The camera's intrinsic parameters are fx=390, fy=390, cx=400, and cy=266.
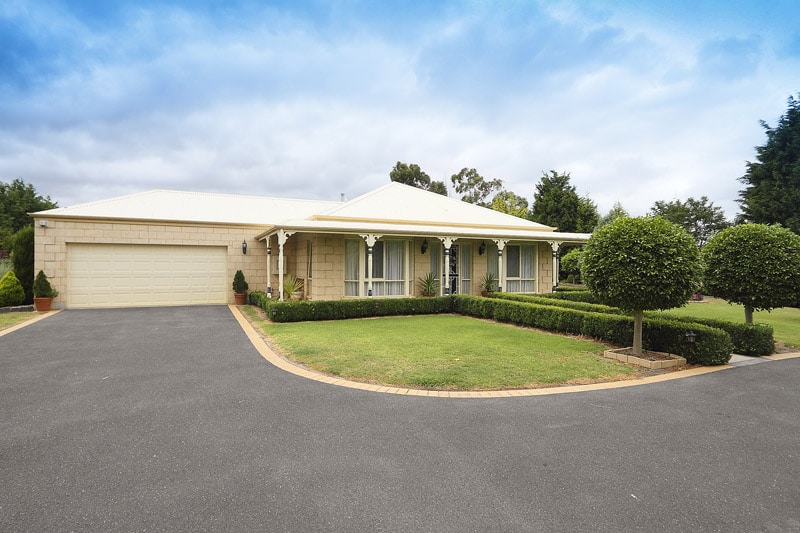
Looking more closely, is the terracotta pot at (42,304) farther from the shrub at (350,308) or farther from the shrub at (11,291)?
the shrub at (350,308)

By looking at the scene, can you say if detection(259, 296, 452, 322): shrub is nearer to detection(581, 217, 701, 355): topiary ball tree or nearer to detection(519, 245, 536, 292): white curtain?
detection(519, 245, 536, 292): white curtain

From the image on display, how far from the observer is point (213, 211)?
1662 centimetres

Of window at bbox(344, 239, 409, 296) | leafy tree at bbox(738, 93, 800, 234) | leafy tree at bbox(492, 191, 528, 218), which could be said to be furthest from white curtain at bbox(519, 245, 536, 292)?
leafy tree at bbox(492, 191, 528, 218)

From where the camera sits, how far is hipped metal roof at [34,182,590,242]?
13.6 meters

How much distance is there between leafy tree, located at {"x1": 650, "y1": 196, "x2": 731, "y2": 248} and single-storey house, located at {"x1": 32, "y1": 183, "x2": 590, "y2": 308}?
85.1 feet

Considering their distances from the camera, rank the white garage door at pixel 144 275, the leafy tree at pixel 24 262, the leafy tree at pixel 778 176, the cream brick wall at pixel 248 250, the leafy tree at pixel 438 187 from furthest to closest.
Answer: the leafy tree at pixel 438 187
the leafy tree at pixel 778 176
the white garage door at pixel 144 275
the leafy tree at pixel 24 262
the cream brick wall at pixel 248 250

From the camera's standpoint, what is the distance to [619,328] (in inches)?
305

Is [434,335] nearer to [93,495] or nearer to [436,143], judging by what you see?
[93,495]

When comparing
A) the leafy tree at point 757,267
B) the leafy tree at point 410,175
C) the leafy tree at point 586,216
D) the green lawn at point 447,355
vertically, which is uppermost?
the leafy tree at point 410,175

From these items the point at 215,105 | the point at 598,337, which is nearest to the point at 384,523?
the point at 598,337

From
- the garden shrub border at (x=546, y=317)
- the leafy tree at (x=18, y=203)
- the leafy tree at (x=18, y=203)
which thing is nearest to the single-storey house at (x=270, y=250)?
the garden shrub border at (x=546, y=317)

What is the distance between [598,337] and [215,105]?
55.9ft

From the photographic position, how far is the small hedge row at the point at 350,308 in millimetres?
10789

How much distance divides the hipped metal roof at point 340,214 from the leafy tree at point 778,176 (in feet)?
54.4
